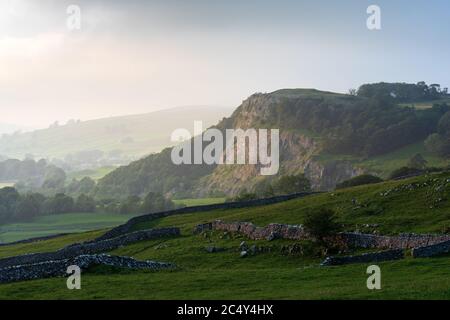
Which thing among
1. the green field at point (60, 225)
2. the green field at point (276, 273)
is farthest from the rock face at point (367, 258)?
the green field at point (60, 225)

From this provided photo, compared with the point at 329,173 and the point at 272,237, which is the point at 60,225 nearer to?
the point at 329,173

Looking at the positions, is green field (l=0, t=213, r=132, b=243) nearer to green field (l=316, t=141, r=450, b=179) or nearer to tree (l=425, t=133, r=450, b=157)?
green field (l=316, t=141, r=450, b=179)

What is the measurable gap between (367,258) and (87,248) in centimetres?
3082

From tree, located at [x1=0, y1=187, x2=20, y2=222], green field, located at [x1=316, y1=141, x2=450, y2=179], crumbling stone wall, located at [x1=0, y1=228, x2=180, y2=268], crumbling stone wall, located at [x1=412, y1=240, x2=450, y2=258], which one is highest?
green field, located at [x1=316, y1=141, x2=450, y2=179]

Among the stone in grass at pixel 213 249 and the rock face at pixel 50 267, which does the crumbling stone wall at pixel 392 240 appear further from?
the rock face at pixel 50 267

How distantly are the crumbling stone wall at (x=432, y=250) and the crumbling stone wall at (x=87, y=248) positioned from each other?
29247 mm

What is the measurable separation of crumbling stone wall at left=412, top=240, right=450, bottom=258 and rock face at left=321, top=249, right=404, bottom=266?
121cm

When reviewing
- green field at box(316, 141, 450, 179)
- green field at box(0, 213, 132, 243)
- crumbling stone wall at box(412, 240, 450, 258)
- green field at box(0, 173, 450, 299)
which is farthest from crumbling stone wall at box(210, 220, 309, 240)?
green field at box(316, 141, 450, 179)

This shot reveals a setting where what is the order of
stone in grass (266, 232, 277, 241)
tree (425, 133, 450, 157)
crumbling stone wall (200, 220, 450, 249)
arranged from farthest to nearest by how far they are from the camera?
tree (425, 133, 450, 157) < stone in grass (266, 232, 277, 241) < crumbling stone wall (200, 220, 450, 249)

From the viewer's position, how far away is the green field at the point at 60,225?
127 m

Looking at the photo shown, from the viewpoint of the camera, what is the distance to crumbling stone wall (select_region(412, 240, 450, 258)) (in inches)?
1310

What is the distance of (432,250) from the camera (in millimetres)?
33688
